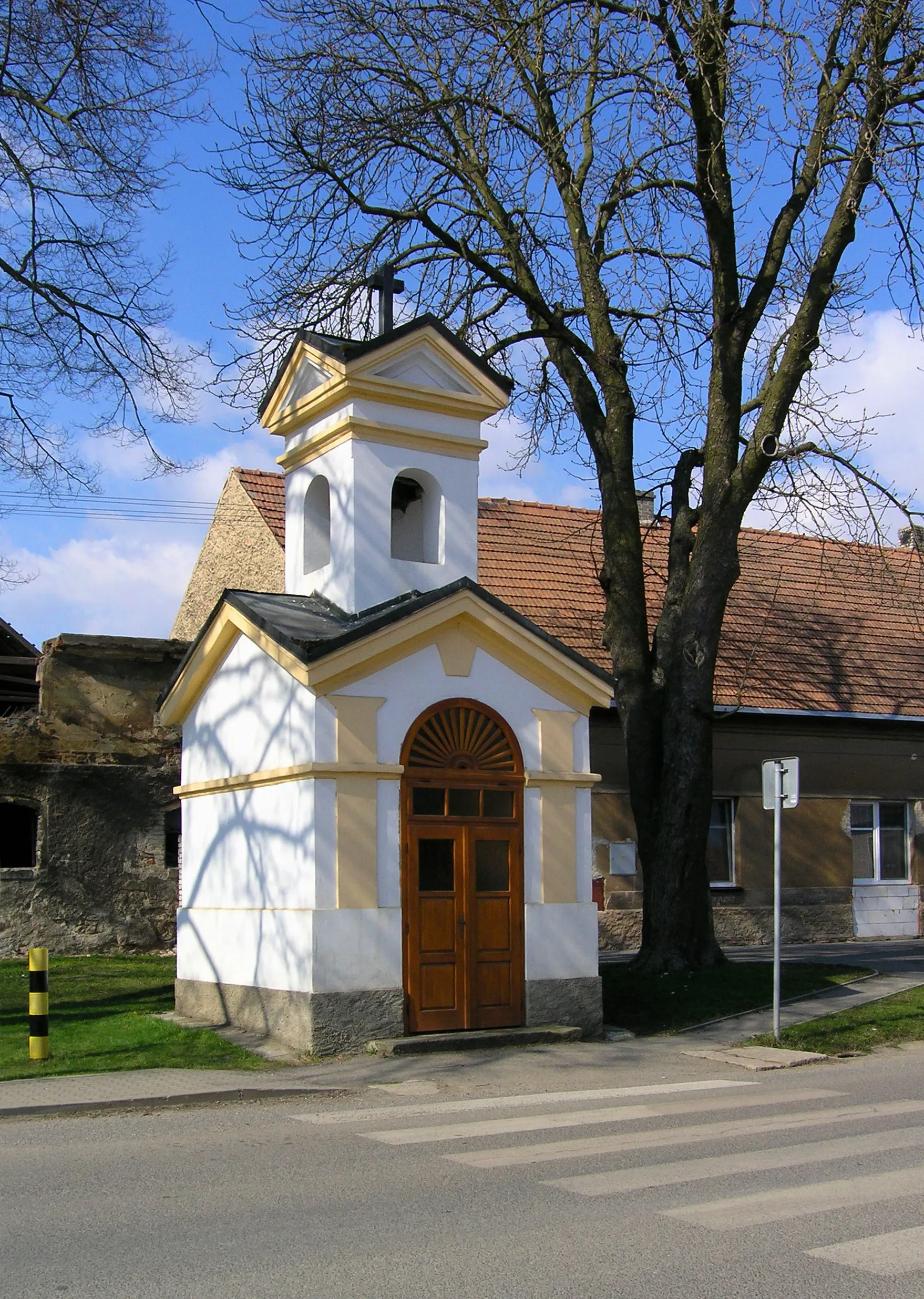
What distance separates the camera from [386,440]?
13633 millimetres

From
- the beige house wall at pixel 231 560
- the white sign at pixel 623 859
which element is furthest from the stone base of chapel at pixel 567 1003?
the beige house wall at pixel 231 560

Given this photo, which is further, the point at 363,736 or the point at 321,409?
the point at 321,409

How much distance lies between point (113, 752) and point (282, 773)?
25.4 feet

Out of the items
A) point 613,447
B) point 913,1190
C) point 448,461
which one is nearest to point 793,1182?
point 913,1190

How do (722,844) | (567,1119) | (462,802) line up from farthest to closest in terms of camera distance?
(722,844)
(462,802)
(567,1119)

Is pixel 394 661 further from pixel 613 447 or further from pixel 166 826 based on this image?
pixel 166 826

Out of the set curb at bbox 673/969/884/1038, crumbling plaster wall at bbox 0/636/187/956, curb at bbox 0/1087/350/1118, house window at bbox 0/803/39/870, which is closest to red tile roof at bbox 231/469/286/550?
crumbling plaster wall at bbox 0/636/187/956

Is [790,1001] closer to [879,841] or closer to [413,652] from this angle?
[413,652]

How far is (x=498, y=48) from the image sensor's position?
1451 centimetres

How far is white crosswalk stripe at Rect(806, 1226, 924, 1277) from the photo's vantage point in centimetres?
554

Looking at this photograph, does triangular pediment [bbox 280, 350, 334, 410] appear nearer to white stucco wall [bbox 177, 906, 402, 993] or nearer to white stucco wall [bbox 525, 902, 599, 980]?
white stucco wall [bbox 177, 906, 402, 993]

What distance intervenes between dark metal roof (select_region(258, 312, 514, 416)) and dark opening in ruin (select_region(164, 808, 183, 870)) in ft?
24.5

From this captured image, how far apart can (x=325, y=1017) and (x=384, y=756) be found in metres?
2.33

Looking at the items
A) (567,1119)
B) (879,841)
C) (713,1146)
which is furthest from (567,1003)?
(879,841)
